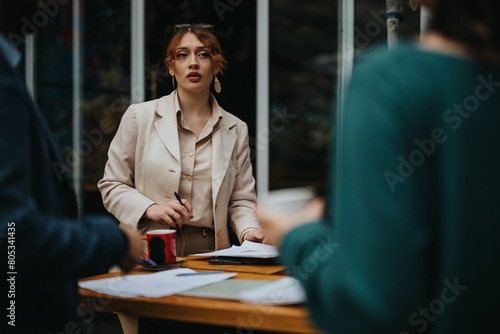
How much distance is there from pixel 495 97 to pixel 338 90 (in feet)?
11.0

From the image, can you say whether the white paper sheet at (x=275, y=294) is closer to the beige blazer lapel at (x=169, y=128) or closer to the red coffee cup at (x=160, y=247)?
the red coffee cup at (x=160, y=247)

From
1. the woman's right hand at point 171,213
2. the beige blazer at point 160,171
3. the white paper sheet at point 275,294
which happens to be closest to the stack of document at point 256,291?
the white paper sheet at point 275,294

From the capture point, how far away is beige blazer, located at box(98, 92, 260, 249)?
2.47 metres

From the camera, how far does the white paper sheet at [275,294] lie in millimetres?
1322

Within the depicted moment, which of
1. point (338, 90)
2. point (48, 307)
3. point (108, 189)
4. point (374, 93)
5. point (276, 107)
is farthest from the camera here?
point (276, 107)

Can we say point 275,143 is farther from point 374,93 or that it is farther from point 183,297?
point 374,93

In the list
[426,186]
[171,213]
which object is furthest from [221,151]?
[426,186]

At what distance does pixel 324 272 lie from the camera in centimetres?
80

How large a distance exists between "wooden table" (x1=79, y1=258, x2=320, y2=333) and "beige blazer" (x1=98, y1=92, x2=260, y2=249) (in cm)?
95

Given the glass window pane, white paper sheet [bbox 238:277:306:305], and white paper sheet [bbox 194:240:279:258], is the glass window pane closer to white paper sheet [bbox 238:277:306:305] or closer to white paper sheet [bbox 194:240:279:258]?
white paper sheet [bbox 194:240:279:258]

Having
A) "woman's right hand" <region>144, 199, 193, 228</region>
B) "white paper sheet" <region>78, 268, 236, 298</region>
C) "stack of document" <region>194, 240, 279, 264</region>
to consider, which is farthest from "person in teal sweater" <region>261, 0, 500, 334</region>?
"woman's right hand" <region>144, 199, 193, 228</region>

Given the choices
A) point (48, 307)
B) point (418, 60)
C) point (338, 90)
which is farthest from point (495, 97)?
point (338, 90)

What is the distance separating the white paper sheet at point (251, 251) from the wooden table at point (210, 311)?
1.69 ft

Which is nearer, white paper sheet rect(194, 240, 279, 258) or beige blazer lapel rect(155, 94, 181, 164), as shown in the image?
white paper sheet rect(194, 240, 279, 258)
